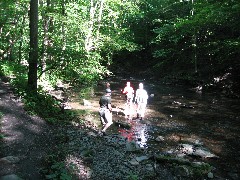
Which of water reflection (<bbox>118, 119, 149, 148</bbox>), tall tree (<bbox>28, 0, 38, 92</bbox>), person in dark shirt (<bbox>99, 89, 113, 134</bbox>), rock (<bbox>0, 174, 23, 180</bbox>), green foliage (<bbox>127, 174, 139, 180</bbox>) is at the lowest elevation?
water reflection (<bbox>118, 119, 149, 148</bbox>)

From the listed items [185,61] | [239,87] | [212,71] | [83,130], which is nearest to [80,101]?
[83,130]

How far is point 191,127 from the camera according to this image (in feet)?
50.0

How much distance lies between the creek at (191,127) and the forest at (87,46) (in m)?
3.36

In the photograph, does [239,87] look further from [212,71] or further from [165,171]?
[165,171]

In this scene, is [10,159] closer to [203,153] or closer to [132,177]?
[132,177]

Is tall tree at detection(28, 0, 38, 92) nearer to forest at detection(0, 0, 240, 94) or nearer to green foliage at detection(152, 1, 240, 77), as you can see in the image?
forest at detection(0, 0, 240, 94)

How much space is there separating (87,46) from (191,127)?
1237cm

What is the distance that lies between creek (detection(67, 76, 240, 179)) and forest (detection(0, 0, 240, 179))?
3363mm

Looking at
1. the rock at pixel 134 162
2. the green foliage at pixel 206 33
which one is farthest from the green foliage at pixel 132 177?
the green foliage at pixel 206 33

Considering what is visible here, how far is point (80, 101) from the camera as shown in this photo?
20.4m

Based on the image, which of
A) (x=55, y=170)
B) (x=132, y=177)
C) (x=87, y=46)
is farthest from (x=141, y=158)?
(x=87, y=46)

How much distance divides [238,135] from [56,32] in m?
15.3

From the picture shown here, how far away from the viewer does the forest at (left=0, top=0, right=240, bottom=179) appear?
1359 centimetres

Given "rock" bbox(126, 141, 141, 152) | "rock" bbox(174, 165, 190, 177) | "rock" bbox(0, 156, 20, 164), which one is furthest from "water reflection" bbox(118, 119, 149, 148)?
"rock" bbox(0, 156, 20, 164)
